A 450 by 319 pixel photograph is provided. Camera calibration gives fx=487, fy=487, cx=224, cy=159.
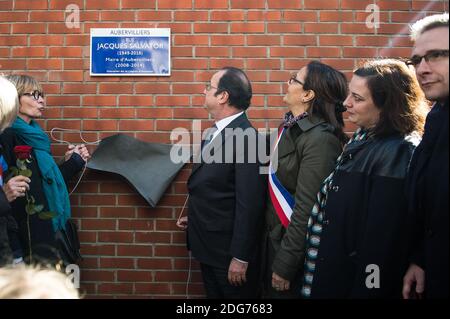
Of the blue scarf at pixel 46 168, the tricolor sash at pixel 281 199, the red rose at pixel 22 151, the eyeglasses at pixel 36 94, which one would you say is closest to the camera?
the tricolor sash at pixel 281 199

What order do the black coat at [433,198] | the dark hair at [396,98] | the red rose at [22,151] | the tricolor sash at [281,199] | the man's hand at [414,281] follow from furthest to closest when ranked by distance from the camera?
the red rose at [22,151], the tricolor sash at [281,199], the dark hair at [396,98], the man's hand at [414,281], the black coat at [433,198]

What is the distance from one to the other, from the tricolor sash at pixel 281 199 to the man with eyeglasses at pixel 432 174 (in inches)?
29.2

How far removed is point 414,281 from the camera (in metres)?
2.09

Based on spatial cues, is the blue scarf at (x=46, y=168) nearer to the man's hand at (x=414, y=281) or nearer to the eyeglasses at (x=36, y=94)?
the eyeglasses at (x=36, y=94)

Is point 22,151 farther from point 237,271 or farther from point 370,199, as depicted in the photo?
point 370,199

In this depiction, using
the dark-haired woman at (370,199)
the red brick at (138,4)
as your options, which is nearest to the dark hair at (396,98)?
the dark-haired woman at (370,199)

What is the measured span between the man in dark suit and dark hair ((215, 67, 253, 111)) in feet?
0.34

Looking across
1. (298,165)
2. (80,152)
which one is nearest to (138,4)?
(80,152)

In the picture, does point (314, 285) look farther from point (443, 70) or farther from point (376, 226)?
point (443, 70)

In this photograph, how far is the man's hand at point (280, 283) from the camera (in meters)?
2.57

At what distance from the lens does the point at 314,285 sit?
232 centimetres
